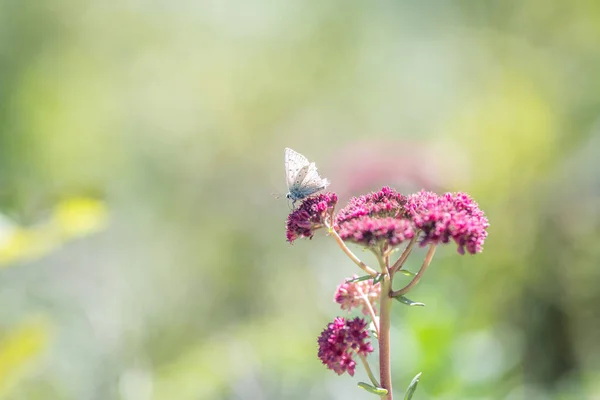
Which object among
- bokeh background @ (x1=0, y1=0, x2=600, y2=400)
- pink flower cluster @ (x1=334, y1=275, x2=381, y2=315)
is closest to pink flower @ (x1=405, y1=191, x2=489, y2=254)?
pink flower cluster @ (x1=334, y1=275, x2=381, y2=315)

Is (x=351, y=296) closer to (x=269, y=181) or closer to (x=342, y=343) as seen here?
(x=342, y=343)

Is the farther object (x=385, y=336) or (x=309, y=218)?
(x=309, y=218)

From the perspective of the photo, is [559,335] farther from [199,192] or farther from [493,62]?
[493,62]

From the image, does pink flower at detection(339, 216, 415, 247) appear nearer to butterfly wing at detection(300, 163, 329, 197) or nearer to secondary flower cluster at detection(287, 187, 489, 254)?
secondary flower cluster at detection(287, 187, 489, 254)

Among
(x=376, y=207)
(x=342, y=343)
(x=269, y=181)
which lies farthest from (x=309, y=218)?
(x=269, y=181)

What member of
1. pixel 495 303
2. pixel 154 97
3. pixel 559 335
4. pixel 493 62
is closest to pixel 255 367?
pixel 495 303

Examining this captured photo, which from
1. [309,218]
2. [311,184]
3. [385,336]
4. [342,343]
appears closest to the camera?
[385,336]
